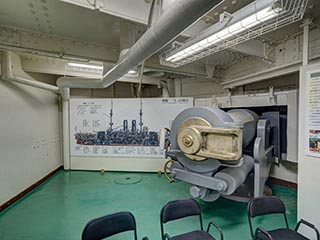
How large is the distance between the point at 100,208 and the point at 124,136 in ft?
7.12

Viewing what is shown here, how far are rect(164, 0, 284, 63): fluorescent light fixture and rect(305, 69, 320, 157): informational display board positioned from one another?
0.85m

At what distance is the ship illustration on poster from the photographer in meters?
5.14

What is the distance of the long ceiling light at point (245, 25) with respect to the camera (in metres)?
Answer: 1.70

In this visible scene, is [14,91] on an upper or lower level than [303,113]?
upper

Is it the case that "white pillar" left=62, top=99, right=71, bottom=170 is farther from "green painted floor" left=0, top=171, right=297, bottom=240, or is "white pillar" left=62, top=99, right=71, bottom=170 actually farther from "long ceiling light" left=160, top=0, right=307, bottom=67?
"long ceiling light" left=160, top=0, right=307, bottom=67

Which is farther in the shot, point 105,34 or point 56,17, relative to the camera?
point 105,34

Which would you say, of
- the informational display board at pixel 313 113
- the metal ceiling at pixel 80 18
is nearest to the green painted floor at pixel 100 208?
the informational display board at pixel 313 113

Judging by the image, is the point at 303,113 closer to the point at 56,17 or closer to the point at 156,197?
the point at 156,197

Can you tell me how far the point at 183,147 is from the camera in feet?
7.65

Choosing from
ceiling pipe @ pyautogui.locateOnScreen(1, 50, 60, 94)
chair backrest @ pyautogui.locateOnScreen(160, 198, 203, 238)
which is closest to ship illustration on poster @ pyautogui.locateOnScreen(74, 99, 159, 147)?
ceiling pipe @ pyautogui.locateOnScreen(1, 50, 60, 94)

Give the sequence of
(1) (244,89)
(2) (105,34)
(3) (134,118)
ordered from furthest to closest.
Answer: (3) (134,118), (1) (244,89), (2) (105,34)

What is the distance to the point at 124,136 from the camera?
17.0 ft

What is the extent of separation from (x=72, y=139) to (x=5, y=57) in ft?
8.56

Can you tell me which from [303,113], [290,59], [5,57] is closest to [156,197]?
[303,113]
